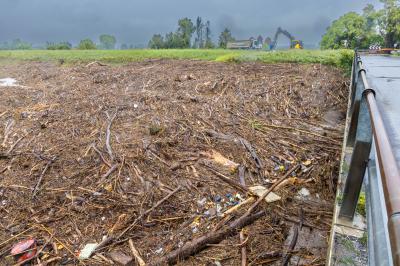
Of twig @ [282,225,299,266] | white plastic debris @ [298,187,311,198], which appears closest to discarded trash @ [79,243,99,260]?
twig @ [282,225,299,266]

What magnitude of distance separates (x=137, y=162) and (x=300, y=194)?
2.19m

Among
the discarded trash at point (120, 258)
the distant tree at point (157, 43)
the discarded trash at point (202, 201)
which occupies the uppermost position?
the distant tree at point (157, 43)

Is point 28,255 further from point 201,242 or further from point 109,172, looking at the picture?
point 201,242

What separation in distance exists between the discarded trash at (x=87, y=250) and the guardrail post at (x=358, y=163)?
222cm

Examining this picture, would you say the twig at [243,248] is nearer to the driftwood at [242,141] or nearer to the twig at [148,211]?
the twig at [148,211]

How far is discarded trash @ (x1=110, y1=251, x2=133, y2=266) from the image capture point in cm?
247

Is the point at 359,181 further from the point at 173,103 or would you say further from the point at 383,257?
the point at 173,103

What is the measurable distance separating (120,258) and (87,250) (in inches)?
14.6

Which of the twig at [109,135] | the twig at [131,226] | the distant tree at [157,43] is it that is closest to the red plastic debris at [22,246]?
the twig at [131,226]

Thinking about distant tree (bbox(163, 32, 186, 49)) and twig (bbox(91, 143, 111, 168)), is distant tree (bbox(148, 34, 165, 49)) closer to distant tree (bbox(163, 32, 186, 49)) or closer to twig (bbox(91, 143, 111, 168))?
distant tree (bbox(163, 32, 186, 49))

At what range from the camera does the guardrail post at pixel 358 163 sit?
1.63m

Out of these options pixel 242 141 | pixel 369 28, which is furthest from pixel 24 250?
pixel 369 28

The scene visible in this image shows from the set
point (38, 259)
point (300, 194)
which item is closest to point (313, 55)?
point (300, 194)

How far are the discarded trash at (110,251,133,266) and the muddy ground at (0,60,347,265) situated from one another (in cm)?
3
